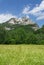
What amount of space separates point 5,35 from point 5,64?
10108cm

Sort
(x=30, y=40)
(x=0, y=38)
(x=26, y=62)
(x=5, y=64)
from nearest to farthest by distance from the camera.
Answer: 1. (x=5, y=64)
2. (x=26, y=62)
3. (x=30, y=40)
4. (x=0, y=38)

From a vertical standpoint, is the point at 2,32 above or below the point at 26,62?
above

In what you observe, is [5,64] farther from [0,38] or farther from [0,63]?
[0,38]

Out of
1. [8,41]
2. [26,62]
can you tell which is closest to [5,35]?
[8,41]

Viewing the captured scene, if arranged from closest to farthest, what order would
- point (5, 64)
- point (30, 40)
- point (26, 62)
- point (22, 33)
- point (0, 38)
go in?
point (5, 64), point (26, 62), point (30, 40), point (0, 38), point (22, 33)

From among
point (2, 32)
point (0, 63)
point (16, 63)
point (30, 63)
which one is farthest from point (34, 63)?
point (2, 32)

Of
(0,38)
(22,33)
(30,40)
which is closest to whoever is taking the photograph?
(30,40)

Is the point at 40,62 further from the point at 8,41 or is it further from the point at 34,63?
the point at 8,41

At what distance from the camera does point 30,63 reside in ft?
30.2

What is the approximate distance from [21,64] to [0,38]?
95440mm

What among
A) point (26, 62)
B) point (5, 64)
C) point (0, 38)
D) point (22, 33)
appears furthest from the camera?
point (22, 33)

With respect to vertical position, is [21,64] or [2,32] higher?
[2,32]

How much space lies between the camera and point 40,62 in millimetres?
9297

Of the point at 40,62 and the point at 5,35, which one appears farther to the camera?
the point at 5,35
